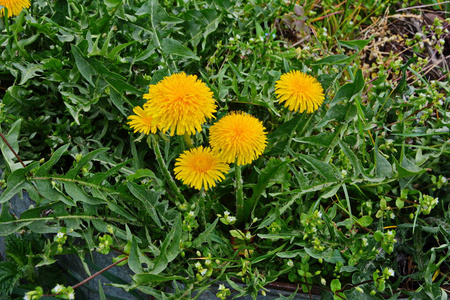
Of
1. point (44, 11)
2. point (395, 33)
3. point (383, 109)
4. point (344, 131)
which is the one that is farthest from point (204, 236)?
point (395, 33)

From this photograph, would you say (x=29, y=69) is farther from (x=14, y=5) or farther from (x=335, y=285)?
(x=335, y=285)

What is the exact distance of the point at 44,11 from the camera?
1.66 meters

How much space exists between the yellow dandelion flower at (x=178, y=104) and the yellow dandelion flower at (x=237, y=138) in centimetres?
6

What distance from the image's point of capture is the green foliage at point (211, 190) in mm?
1168

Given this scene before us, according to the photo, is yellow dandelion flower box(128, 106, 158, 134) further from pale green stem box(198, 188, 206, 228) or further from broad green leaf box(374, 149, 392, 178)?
broad green leaf box(374, 149, 392, 178)

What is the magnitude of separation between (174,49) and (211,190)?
47 centimetres

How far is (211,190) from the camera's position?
4.45ft

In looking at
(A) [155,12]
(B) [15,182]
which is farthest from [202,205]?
(A) [155,12]

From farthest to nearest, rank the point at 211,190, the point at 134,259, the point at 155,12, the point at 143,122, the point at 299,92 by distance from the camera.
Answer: the point at 155,12
the point at 211,190
the point at 299,92
the point at 143,122
the point at 134,259

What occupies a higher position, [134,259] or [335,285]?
[134,259]

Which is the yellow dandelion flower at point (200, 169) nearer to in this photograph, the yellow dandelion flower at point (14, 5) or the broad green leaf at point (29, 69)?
the broad green leaf at point (29, 69)

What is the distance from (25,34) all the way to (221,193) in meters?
0.91

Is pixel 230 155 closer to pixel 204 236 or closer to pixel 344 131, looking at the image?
pixel 204 236

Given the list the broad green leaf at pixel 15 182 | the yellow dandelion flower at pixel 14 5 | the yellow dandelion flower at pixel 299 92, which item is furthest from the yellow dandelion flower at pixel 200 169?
the yellow dandelion flower at pixel 14 5
